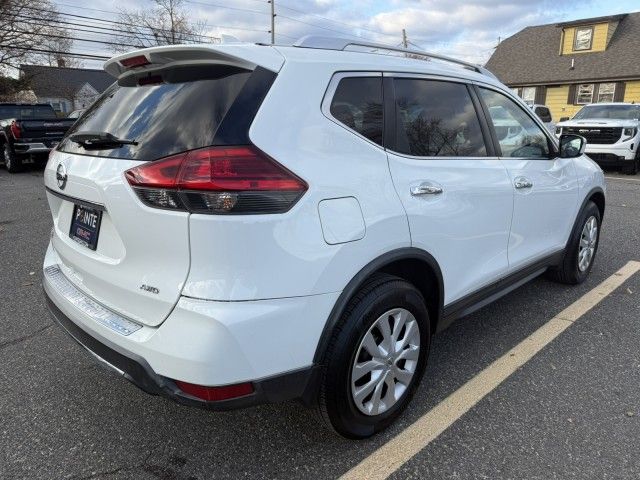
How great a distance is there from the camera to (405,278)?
Result: 261 centimetres

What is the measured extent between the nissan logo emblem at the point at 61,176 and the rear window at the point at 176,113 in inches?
5.6

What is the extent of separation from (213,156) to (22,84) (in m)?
37.8

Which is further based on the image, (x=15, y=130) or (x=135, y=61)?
(x=15, y=130)

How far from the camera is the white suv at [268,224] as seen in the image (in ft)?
5.97

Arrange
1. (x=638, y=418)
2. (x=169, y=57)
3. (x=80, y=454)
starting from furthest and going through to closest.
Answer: (x=638, y=418)
(x=80, y=454)
(x=169, y=57)

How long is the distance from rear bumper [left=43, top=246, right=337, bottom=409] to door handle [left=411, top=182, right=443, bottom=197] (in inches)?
27.8

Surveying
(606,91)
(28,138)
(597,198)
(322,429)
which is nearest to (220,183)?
(322,429)

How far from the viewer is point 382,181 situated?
7.30ft

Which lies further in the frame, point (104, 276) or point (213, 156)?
point (104, 276)

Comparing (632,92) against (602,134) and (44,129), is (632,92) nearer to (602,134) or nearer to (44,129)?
(602,134)

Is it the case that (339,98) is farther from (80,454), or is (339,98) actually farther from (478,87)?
(80,454)

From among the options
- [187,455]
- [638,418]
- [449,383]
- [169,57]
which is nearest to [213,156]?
[169,57]

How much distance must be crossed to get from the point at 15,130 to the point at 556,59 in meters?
26.9

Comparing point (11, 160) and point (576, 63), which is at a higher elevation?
point (576, 63)
